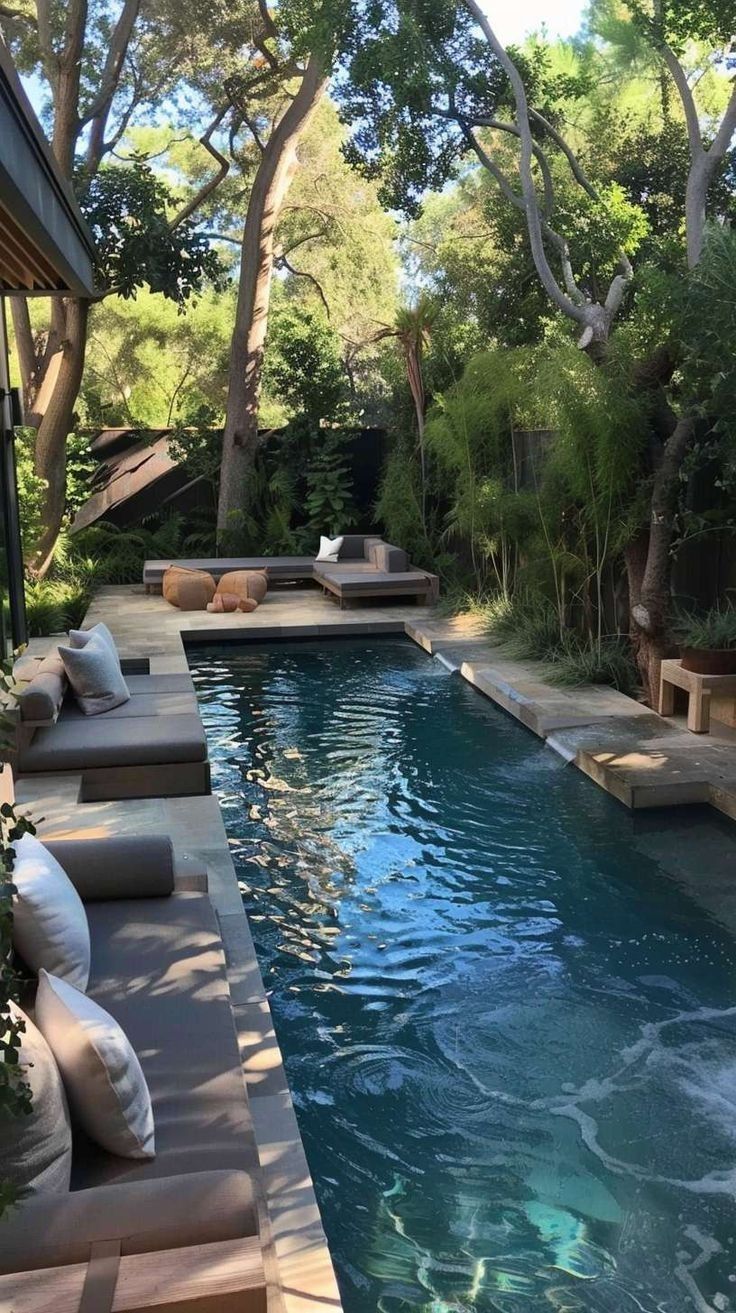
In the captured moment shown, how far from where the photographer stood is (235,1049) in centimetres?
268

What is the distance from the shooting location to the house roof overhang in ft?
10.6

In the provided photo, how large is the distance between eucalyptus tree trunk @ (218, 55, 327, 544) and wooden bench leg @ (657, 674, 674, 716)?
337 inches

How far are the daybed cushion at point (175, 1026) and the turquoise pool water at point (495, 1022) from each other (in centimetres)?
54

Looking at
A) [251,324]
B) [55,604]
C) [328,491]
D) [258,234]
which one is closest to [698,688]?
[55,604]

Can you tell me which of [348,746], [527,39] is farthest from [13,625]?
[527,39]

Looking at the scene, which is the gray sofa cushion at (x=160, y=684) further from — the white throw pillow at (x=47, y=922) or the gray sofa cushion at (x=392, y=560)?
the gray sofa cushion at (x=392, y=560)

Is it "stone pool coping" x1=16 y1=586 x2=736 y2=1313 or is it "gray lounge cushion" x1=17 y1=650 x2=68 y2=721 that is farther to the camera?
"gray lounge cushion" x1=17 y1=650 x2=68 y2=721

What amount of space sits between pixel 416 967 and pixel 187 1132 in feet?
6.31

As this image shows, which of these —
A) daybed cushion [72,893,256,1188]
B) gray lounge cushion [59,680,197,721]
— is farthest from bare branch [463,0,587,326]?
daybed cushion [72,893,256,1188]

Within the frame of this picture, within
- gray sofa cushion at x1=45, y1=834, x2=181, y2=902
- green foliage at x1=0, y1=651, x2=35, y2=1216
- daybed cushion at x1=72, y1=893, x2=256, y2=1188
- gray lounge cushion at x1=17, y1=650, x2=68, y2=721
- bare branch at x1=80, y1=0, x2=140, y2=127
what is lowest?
daybed cushion at x1=72, y1=893, x2=256, y2=1188

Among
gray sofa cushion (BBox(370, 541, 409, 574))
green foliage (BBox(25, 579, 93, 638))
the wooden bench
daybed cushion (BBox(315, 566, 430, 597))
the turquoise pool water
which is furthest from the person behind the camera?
gray sofa cushion (BBox(370, 541, 409, 574))

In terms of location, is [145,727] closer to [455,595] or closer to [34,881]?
[34,881]

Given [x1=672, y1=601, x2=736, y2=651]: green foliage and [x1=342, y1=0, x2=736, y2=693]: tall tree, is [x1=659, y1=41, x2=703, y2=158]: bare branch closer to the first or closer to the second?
[x1=342, y1=0, x2=736, y2=693]: tall tree

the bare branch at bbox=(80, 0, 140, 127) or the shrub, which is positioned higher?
the bare branch at bbox=(80, 0, 140, 127)
